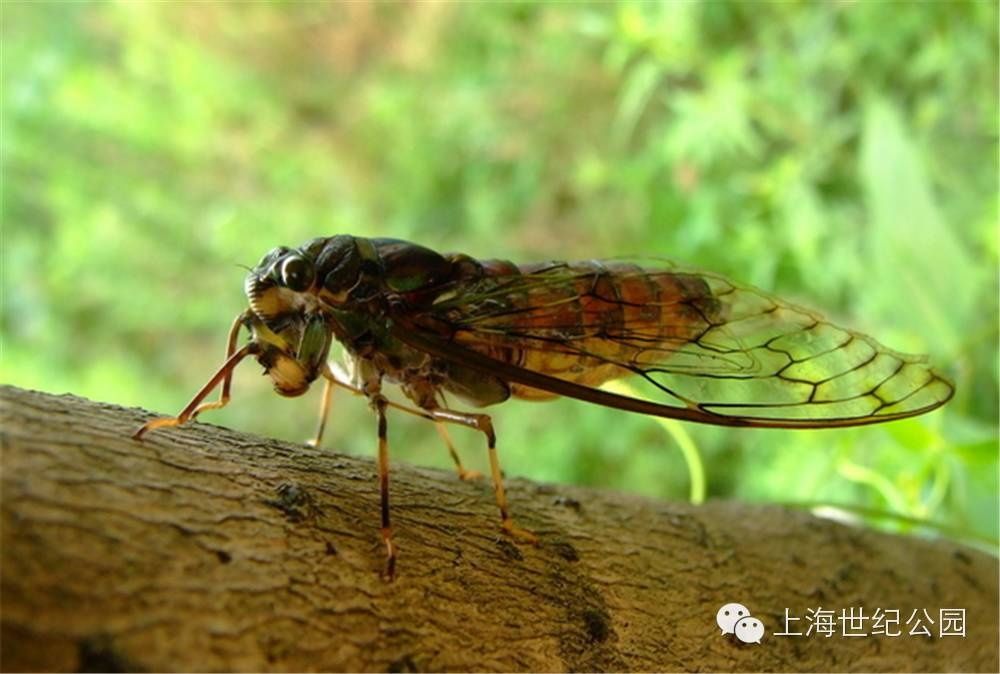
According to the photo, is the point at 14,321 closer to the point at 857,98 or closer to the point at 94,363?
the point at 94,363

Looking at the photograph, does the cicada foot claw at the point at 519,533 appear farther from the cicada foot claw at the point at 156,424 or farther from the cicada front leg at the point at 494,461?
the cicada foot claw at the point at 156,424

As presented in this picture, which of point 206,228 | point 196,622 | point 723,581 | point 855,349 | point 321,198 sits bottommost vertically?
point 196,622

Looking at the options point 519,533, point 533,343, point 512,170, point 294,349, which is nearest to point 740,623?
point 519,533

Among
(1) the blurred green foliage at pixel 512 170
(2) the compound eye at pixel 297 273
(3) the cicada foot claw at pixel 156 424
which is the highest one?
(1) the blurred green foliage at pixel 512 170

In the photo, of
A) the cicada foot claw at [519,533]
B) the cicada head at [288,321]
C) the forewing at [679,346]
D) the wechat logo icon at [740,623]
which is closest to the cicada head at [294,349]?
the cicada head at [288,321]

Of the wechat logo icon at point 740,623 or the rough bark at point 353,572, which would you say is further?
the wechat logo icon at point 740,623

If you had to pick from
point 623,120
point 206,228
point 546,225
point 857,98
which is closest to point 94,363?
point 206,228

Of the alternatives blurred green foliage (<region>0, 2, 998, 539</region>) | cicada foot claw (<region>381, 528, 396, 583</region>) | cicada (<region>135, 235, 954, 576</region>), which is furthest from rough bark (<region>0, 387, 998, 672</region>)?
blurred green foliage (<region>0, 2, 998, 539</region>)

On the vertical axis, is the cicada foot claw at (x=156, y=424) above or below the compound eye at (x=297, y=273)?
below
